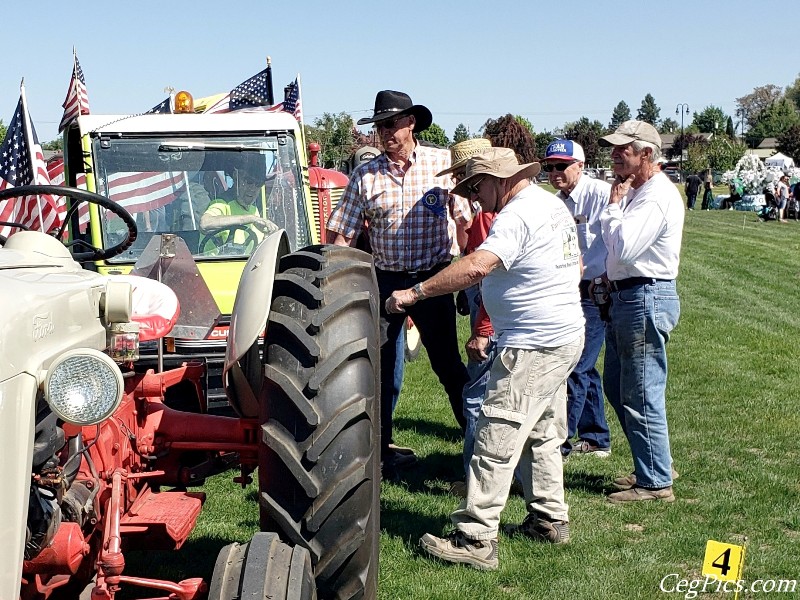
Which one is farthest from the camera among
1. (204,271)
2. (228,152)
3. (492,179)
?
(228,152)

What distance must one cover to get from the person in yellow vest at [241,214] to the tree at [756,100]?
131671 millimetres

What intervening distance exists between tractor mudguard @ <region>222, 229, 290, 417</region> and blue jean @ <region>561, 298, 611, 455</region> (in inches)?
99.9

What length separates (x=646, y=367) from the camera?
5.12 metres

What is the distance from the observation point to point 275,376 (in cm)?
326

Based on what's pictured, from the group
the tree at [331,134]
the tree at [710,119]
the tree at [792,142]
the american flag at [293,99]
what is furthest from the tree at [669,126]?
the american flag at [293,99]

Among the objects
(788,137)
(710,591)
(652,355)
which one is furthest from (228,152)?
(788,137)

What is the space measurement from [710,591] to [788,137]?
66.4 metres

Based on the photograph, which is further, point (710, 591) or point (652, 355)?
point (652, 355)

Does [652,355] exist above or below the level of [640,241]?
below

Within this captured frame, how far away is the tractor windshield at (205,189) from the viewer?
588cm

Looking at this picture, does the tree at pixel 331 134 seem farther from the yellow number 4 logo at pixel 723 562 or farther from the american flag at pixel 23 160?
the yellow number 4 logo at pixel 723 562

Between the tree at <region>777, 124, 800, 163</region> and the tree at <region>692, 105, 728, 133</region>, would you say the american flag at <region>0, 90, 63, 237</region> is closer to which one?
the tree at <region>777, 124, 800, 163</region>

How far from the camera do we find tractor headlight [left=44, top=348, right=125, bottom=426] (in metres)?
2.40

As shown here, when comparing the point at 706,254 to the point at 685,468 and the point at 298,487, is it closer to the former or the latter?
the point at 685,468
